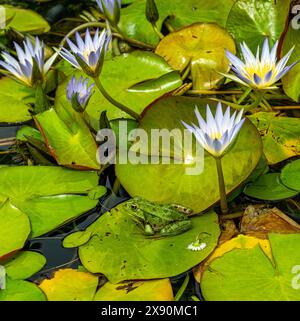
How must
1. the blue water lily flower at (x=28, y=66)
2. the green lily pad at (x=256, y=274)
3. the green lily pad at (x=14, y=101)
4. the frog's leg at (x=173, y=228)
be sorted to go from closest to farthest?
the green lily pad at (x=256, y=274), the frog's leg at (x=173, y=228), the blue water lily flower at (x=28, y=66), the green lily pad at (x=14, y=101)

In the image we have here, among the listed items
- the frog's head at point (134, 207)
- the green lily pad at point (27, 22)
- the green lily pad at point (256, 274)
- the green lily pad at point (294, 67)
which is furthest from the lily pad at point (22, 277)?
the green lily pad at point (27, 22)

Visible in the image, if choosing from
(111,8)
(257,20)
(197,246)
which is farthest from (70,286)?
(257,20)

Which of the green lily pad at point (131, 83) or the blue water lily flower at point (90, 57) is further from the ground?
the blue water lily flower at point (90, 57)

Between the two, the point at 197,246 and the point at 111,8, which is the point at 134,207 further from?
the point at 111,8

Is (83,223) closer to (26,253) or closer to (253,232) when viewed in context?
(26,253)

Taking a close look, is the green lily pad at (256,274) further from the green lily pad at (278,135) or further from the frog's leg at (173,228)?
the green lily pad at (278,135)

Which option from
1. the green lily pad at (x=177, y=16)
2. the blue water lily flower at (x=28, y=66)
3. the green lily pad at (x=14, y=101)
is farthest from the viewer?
the green lily pad at (x=177, y=16)

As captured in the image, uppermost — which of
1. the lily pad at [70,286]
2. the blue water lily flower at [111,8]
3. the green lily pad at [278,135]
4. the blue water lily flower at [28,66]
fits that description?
the blue water lily flower at [111,8]

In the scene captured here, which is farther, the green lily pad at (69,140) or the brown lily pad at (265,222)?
the green lily pad at (69,140)
